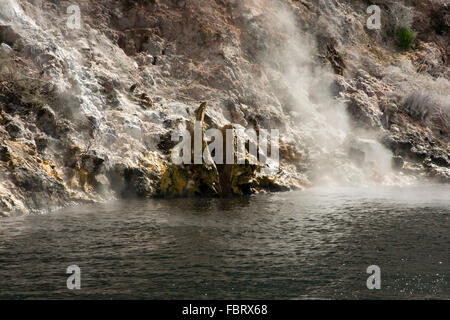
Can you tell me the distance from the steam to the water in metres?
15.8

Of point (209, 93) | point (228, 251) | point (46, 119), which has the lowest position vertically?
point (228, 251)

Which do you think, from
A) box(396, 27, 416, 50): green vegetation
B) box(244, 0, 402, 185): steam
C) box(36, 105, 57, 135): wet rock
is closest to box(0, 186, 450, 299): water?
box(36, 105, 57, 135): wet rock

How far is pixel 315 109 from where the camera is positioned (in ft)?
160

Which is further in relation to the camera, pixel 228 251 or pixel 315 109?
pixel 315 109

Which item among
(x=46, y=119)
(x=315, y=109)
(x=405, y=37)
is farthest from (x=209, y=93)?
(x=405, y=37)

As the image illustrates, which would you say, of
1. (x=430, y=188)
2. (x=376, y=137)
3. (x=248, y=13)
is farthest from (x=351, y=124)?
(x=248, y=13)

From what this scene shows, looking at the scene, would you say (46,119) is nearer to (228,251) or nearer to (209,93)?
(209,93)

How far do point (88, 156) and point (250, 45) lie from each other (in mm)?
25552

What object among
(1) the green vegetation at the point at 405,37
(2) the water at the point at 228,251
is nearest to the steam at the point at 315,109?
(2) the water at the point at 228,251

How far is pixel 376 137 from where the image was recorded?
4866 cm

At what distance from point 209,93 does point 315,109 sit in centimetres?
1264

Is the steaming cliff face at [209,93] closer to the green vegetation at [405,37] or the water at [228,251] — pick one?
the green vegetation at [405,37]

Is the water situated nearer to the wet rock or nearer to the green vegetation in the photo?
the wet rock

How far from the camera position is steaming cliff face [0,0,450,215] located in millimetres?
29203
